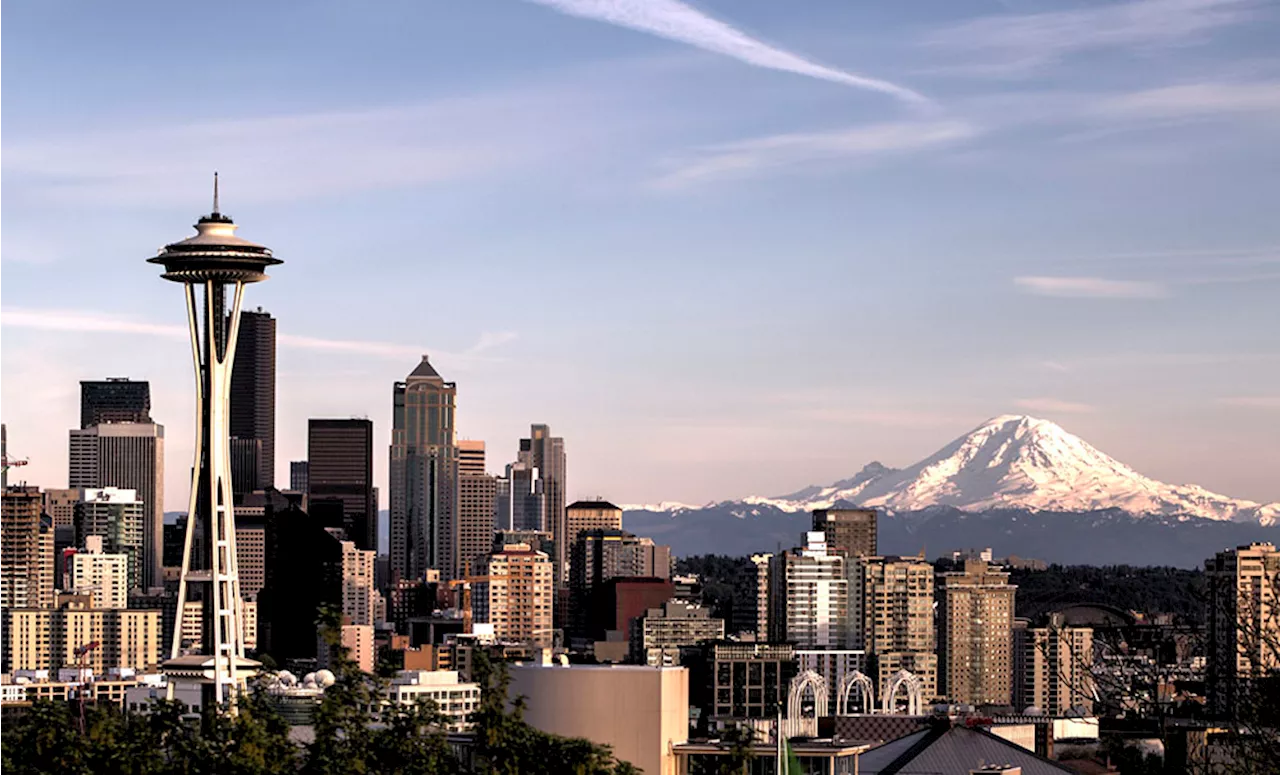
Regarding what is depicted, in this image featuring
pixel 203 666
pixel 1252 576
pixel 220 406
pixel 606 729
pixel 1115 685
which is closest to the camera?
pixel 1115 685

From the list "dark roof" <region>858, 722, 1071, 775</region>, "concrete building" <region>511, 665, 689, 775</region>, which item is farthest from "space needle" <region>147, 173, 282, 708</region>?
"concrete building" <region>511, 665, 689, 775</region>

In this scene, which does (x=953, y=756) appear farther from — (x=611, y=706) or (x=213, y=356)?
(x=213, y=356)

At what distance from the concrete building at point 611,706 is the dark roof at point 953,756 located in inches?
857

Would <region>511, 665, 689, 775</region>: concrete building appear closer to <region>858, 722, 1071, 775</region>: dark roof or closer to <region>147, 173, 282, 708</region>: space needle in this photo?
<region>858, 722, 1071, 775</region>: dark roof

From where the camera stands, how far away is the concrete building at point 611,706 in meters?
43.5

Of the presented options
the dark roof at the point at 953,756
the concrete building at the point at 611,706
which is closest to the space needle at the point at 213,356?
the dark roof at the point at 953,756

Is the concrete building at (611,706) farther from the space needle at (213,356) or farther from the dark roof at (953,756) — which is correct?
the space needle at (213,356)

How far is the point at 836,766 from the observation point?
5922 cm

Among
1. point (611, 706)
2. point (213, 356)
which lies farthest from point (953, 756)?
point (213, 356)

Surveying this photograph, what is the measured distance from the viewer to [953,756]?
66.5 meters

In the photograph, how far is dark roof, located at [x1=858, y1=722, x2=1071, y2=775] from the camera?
215 feet

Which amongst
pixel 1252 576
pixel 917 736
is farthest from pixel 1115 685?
pixel 1252 576

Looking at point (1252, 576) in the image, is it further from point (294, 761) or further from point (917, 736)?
point (294, 761)

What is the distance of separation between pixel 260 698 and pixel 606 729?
6.34 metres
